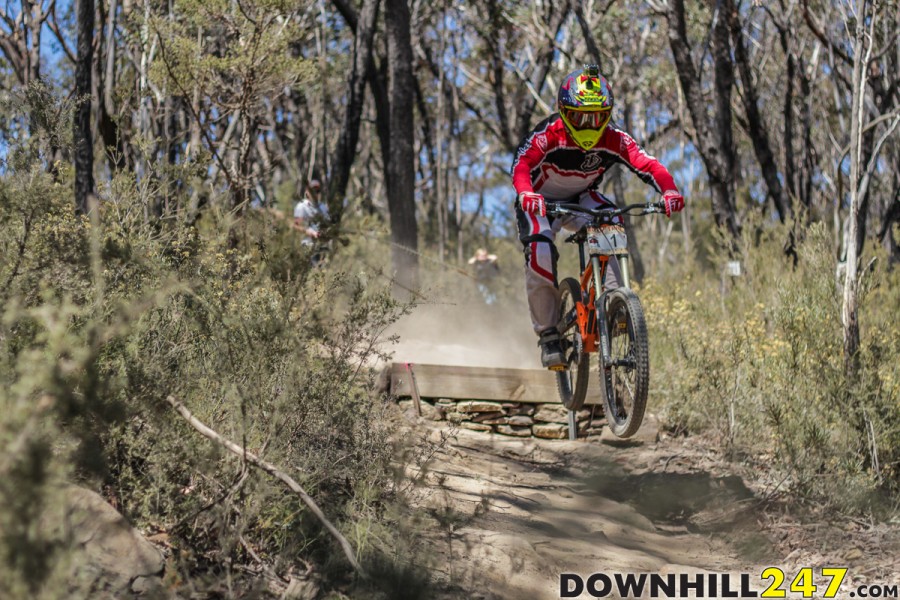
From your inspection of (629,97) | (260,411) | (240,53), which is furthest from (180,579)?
Answer: (629,97)

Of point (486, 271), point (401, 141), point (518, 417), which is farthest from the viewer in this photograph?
point (486, 271)

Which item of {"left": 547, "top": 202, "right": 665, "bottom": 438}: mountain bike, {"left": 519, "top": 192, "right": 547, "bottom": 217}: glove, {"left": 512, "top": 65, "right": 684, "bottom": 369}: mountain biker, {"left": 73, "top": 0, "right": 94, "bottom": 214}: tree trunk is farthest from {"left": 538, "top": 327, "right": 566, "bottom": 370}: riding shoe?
{"left": 73, "top": 0, "right": 94, "bottom": 214}: tree trunk

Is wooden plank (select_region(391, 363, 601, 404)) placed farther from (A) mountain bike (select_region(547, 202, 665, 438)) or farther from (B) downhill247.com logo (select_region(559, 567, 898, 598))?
(B) downhill247.com logo (select_region(559, 567, 898, 598))

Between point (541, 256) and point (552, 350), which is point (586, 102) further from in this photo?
point (552, 350)

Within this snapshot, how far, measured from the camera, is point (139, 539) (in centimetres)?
333

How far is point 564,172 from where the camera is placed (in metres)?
6.27

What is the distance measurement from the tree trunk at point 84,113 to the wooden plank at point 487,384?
116 inches

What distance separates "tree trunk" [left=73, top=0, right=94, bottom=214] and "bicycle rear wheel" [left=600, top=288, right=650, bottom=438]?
12.7ft

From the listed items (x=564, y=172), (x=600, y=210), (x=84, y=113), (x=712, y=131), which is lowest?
(x=600, y=210)

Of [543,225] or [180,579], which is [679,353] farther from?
[180,579]

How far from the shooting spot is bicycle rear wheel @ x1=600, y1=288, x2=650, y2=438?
527 centimetres

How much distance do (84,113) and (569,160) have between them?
386 cm

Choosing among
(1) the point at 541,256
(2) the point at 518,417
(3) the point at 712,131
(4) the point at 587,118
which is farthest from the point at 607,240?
(3) the point at 712,131

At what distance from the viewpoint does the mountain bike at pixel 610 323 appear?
532 cm
